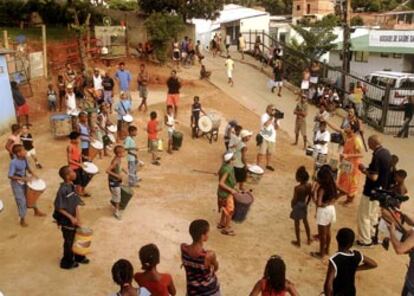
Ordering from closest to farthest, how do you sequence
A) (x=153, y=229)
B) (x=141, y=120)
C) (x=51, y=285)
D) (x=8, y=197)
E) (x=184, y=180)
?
(x=51, y=285) < (x=153, y=229) < (x=8, y=197) < (x=184, y=180) < (x=141, y=120)

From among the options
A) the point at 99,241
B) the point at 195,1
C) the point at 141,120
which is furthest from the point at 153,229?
the point at 195,1

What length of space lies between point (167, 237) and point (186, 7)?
20366 mm

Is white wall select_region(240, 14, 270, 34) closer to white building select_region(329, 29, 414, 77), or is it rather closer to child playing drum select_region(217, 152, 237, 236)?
white building select_region(329, 29, 414, 77)

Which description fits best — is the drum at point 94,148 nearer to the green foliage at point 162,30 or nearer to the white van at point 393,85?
the white van at point 393,85

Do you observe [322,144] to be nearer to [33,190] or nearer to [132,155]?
[132,155]

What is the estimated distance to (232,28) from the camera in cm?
4003

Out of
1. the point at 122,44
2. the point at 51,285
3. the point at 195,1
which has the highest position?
the point at 195,1

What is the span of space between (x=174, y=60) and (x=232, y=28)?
15.0 metres

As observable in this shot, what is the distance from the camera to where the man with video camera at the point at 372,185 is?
28.3ft

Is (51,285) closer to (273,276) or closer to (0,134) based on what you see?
(273,276)

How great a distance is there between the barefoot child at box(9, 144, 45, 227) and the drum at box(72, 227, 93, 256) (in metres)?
1.93

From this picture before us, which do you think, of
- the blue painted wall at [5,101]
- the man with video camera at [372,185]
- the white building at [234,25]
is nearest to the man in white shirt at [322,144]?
the man with video camera at [372,185]

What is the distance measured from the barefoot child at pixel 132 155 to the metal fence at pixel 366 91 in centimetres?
1112

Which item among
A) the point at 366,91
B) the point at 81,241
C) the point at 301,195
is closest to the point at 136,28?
the point at 366,91
